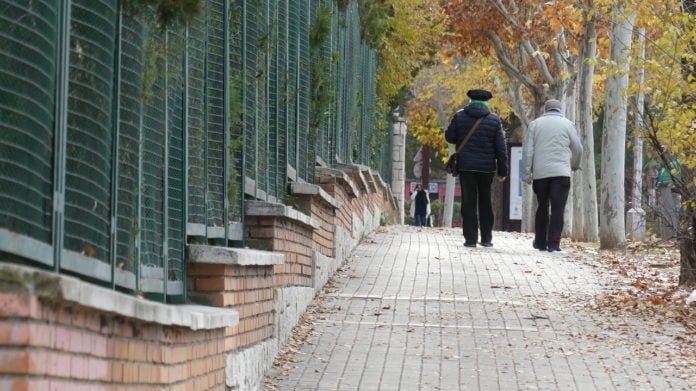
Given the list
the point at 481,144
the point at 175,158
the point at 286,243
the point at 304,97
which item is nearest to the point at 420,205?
the point at 481,144

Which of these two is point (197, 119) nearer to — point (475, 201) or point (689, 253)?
point (689, 253)

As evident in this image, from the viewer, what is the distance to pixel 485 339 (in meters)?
10.9

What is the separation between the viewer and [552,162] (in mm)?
18266

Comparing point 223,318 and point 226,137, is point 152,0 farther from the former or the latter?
point 226,137

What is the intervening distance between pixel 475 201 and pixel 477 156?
62cm

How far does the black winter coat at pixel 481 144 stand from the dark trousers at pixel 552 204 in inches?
23.9

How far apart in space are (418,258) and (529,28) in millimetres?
13577

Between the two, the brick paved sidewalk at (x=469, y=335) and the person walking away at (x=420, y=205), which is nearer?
the brick paved sidewalk at (x=469, y=335)

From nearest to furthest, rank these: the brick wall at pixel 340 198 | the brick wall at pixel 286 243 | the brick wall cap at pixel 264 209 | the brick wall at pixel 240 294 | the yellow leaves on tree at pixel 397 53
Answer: the brick wall at pixel 240 294 → the brick wall cap at pixel 264 209 → the brick wall at pixel 286 243 → the brick wall at pixel 340 198 → the yellow leaves on tree at pixel 397 53

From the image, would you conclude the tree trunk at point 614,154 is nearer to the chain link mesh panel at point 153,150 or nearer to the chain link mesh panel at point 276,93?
the chain link mesh panel at point 276,93

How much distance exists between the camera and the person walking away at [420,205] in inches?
1858

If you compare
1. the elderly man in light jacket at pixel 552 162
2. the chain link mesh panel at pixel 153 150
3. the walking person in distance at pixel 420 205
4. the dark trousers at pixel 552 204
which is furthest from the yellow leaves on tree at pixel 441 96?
the chain link mesh panel at pixel 153 150

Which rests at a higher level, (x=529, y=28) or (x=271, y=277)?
(x=529, y=28)

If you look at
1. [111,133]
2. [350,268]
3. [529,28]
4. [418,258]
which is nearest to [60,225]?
[111,133]
